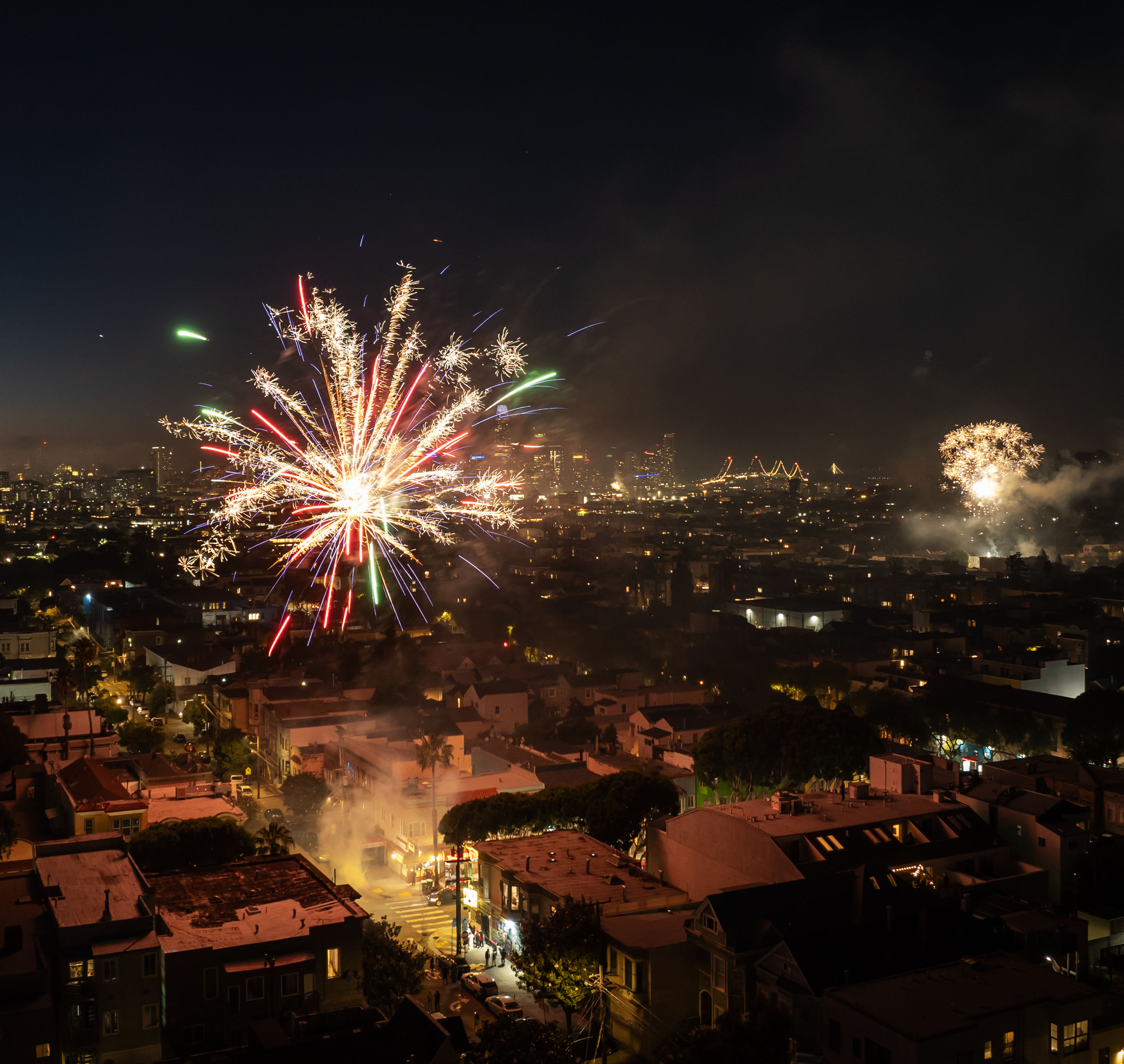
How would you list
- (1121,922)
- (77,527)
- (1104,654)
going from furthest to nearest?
(77,527)
(1104,654)
(1121,922)

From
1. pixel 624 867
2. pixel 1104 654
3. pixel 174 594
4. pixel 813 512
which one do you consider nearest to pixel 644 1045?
pixel 624 867

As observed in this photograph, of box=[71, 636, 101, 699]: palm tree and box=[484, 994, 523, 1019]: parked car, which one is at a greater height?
box=[71, 636, 101, 699]: palm tree

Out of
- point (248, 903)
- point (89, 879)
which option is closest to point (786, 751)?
point (248, 903)

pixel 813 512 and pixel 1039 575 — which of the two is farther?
pixel 813 512

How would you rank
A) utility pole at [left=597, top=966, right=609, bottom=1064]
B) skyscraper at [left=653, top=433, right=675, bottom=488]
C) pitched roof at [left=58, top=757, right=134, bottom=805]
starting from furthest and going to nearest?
1. skyscraper at [left=653, top=433, right=675, bottom=488]
2. pitched roof at [left=58, top=757, right=134, bottom=805]
3. utility pole at [left=597, top=966, right=609, bottom=1064]

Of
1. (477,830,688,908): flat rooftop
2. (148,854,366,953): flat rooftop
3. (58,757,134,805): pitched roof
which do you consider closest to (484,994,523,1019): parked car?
(477,830,688,908): flat rooftop

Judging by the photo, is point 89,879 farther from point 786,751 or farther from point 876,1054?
point 786,751

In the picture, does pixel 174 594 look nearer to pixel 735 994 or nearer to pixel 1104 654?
pixel 1104 654

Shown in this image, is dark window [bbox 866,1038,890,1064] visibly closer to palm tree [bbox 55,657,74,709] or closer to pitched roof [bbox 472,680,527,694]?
pitched roof [bbox 472,680,527,694]
